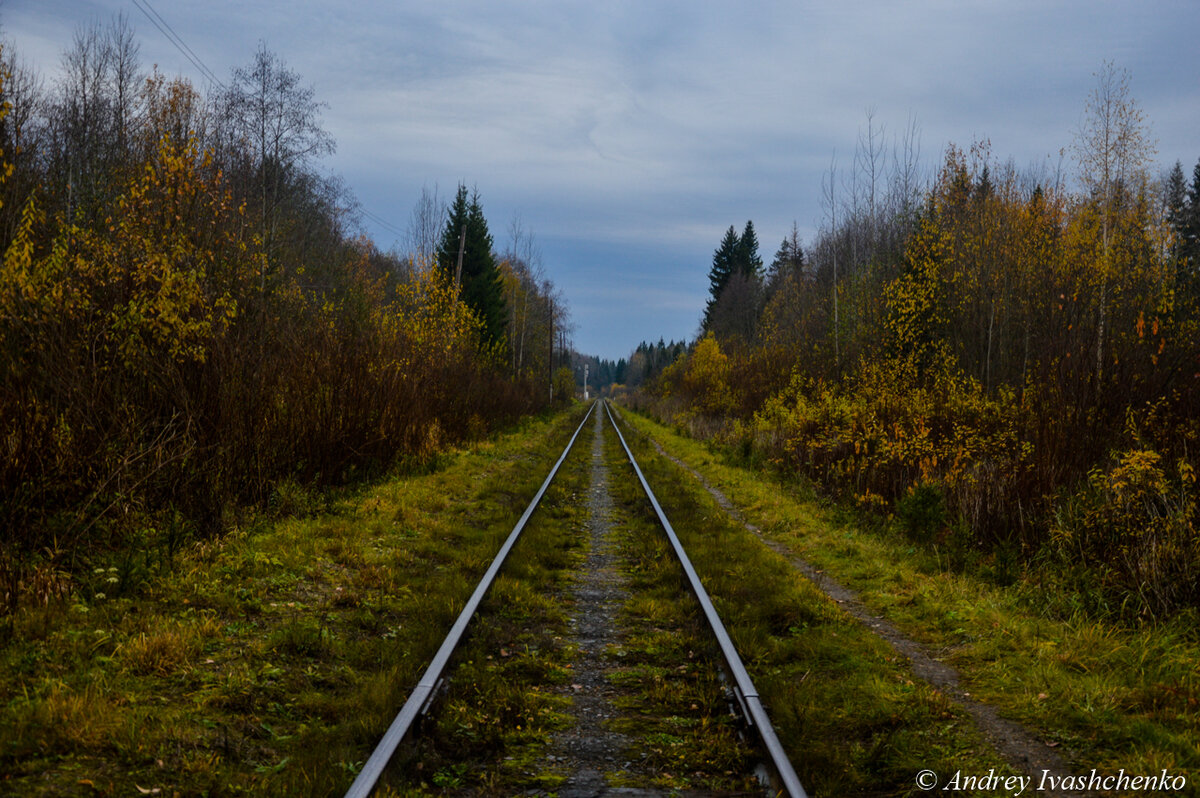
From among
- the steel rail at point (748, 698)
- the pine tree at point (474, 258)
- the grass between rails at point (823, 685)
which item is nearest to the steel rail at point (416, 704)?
the grass between rails at point (823, 685)

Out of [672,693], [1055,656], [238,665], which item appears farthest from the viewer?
[1055,656]

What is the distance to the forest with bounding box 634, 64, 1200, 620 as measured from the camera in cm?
629

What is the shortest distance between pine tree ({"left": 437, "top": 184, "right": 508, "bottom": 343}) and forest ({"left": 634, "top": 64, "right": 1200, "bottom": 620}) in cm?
1682

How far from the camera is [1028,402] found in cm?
834

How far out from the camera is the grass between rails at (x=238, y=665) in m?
3.34

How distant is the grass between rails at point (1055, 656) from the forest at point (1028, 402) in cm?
41

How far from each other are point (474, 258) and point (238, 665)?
1336 inches

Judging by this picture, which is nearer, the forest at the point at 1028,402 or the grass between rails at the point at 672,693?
the grass between rails at the point at 672,693

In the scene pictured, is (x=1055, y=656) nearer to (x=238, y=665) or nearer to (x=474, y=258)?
(x=238, y=665)

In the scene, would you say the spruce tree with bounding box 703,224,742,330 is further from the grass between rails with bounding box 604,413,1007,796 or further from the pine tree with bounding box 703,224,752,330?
the grass between rails with bounding box 604,413,1007,796

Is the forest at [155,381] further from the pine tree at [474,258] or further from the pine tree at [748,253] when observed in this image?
the pine tree at [748,253]

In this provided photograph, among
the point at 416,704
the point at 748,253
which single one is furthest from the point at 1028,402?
the point at 748,253

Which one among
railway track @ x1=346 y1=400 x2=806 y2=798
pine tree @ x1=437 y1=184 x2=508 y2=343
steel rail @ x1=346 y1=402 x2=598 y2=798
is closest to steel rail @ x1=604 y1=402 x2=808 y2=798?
Answer: railway track @ x1=346 y1=400 x2=806 y2=798

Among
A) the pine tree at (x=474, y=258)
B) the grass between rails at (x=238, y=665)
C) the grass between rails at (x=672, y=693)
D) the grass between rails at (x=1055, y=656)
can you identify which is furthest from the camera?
the pine tree at (x=474, y=258)
